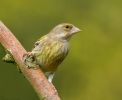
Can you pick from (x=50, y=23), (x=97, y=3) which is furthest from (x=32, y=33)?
(x=97, y=3)

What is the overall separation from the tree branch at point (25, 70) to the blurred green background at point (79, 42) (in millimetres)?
5174

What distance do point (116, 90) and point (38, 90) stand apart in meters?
6.61

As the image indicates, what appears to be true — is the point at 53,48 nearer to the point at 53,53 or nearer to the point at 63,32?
the point at 53,53

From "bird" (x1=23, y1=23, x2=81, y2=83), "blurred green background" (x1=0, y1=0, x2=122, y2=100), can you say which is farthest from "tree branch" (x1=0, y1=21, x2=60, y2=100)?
"blurred green background" (x1=0, y1=0, x2=122, y2=100)

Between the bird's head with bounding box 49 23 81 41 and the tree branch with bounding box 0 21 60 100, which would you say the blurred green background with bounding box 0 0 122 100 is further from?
the tree branch with bounding box 0 21 60 100

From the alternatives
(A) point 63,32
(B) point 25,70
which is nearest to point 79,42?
(A) point 63,32

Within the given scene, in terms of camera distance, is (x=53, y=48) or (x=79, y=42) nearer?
(x=53, y=48)

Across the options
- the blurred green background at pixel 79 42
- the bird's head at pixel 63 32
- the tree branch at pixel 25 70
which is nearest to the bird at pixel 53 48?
the bird's head at pixel 63 32

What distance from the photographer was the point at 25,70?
2.67m

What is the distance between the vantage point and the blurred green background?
8.38 m

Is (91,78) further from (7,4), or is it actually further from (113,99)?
(7,4)

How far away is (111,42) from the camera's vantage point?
9.84 m

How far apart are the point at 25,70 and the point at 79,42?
7.13 meters

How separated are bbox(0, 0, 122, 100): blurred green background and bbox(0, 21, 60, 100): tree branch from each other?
517 cm
